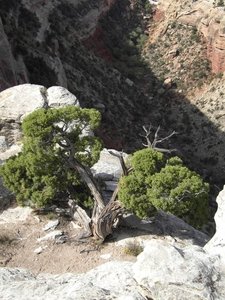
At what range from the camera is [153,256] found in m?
10.9

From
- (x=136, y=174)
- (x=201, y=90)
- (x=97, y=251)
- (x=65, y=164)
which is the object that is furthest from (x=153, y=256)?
(x=201, y=90)

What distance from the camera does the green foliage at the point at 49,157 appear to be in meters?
15.3

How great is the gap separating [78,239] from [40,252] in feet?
5.08

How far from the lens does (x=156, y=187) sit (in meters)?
14.1

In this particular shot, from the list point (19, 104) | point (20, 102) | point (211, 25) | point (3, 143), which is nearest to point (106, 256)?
point (3, 143)

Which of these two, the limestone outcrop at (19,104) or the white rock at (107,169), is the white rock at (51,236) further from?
the limestone outcrop at (19,104)

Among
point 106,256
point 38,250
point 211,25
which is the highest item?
point 211,25

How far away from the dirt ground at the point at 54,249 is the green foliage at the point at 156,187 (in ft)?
7.67

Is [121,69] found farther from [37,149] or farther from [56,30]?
[37,149]

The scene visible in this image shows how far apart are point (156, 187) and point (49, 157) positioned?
4218mm

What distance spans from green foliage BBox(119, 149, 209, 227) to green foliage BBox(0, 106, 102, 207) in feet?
7.01

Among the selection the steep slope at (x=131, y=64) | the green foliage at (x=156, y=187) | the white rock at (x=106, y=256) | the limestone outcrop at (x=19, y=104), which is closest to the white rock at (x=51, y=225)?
the white rock at (x=106, y=256)

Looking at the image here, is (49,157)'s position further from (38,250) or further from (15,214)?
(15,214)

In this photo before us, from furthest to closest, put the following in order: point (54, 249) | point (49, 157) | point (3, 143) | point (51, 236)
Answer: point (3, 143) < point (51, 236) < point (54, 249) < point (49, 157)
